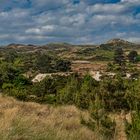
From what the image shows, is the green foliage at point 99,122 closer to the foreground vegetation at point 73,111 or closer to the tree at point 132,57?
the foreground vegetation at point 73,111

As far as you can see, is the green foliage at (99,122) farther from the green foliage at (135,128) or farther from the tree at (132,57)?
the tree at (132,57)

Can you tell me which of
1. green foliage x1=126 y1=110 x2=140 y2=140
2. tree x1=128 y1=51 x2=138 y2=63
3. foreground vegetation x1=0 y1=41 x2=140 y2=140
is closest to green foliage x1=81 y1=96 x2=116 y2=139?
foreground vegetation x1=0 y1=41 x2=140 y2=140


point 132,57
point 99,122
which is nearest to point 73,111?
point 99,122

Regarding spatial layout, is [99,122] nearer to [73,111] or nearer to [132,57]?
[73,111]

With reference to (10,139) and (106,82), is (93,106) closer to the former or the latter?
(10,139)

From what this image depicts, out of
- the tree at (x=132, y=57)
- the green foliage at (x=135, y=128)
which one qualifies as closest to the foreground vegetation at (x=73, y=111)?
the green foliage at (x=135, y=128)

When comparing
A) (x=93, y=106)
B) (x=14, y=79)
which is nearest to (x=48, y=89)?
(x=14, y=79)

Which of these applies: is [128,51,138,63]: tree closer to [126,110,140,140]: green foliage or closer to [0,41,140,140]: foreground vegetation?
[0,41,140,140]: foreground vegetation

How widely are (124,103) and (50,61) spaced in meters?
105

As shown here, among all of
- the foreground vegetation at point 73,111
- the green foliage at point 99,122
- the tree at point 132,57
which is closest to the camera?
the foreground vegetation at point 73,111

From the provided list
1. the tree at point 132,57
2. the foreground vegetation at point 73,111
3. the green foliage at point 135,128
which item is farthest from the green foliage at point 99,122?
the tree at point 132,57

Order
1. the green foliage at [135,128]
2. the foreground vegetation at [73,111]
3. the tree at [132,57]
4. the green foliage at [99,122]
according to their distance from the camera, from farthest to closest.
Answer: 1. the tree at [132,57]
2. the green foliage at [99,122]
3. the green foliage at [135,128]
4. the foreground vegetation at [73,111]

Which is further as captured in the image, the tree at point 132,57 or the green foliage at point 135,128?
the tree at point 132,57

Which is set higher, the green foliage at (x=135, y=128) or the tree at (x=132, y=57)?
the green foliage at (x=135, y=128)
